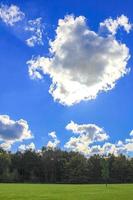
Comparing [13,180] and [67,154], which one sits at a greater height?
[67,154]

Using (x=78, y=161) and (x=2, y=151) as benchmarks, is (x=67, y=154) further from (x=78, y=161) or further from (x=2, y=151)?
(x=2, y=151)

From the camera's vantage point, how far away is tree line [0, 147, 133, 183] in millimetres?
164875

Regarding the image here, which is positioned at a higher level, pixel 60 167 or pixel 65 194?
pixel 60 167

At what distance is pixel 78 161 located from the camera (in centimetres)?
17275

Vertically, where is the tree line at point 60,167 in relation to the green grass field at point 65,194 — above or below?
above

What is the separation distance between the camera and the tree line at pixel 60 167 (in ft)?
541

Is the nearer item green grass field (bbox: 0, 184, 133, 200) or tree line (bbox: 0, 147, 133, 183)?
green grass field (bbox: 0, 184, 133, 200)

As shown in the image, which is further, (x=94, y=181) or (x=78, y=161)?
(x=78, y=161)

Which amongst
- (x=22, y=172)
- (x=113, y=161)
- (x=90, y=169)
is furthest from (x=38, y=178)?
(x=113, y=161)

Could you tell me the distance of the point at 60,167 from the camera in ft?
578

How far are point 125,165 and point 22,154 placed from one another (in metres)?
42.1

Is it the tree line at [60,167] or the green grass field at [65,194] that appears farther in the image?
the tree line at [60,167]

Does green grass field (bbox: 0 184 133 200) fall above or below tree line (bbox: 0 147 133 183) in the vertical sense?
below

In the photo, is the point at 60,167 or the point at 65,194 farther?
the point at 60,167
